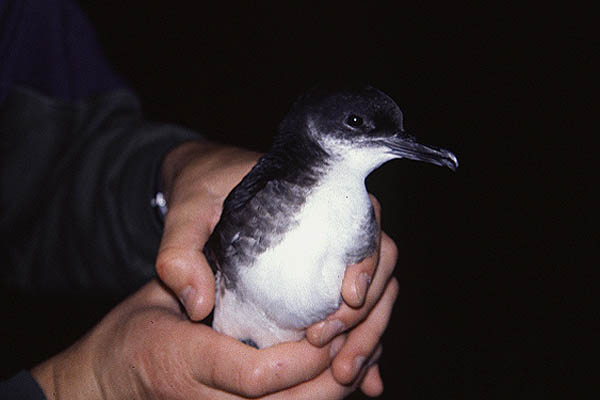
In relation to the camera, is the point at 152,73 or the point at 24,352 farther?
the point at 152,73

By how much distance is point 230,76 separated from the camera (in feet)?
16.1

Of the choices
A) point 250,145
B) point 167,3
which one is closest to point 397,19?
point 250,145

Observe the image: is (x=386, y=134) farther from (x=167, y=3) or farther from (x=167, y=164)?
(x=167, y=3)

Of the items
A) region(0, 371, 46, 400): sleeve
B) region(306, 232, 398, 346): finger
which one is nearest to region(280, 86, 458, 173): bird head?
region(306, 232, 398, 346): finger

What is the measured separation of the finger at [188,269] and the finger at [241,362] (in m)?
0.08

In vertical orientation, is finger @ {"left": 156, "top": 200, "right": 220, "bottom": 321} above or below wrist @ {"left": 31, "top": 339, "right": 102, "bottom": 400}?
above

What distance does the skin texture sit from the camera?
59.3 inches

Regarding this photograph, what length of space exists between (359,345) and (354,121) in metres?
0.88

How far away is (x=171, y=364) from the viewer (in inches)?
60.7

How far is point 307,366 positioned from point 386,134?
77cm

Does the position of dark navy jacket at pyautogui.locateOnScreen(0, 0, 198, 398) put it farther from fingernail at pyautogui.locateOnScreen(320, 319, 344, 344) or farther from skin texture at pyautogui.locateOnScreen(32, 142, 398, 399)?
fingernail at pyautogui.locateOnScreen(320, 319, 344, 344)

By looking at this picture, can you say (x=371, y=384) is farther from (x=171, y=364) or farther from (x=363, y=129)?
(x=363, y=129)

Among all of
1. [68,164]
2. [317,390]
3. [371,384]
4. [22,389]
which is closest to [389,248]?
[317,390]

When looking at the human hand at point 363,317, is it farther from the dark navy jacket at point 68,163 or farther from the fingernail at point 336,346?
the dark navy jacket at point 68,163
